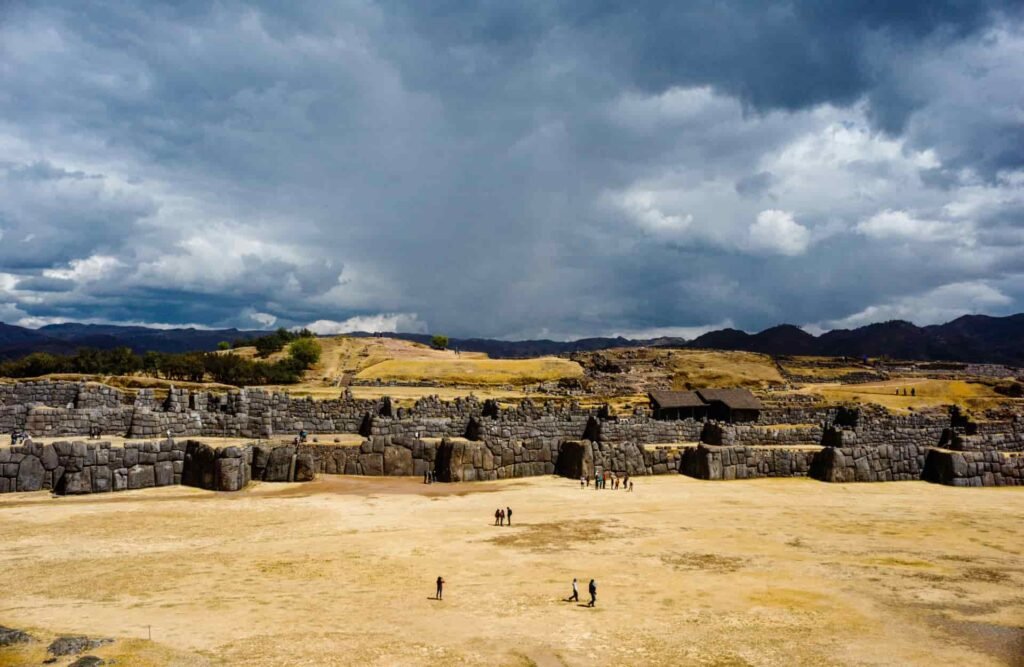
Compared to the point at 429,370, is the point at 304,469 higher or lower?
lower

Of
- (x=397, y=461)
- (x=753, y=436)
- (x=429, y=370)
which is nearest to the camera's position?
(x=397, y=461)

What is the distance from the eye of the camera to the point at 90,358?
2785 inches

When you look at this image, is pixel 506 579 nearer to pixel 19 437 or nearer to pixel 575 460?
pixel 575 460

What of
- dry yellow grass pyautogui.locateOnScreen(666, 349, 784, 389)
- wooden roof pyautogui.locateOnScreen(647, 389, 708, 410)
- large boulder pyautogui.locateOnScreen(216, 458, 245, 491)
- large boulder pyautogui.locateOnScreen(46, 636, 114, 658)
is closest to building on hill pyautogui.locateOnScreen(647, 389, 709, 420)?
wooden roof pyautogui.locateOnScreen(647, 389, 708, 410)

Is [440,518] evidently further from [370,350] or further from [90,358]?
[370,350]

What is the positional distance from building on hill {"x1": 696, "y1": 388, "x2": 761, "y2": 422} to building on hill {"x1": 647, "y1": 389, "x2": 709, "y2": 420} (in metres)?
0.62

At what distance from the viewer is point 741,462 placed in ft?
117

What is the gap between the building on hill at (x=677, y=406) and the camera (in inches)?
2272

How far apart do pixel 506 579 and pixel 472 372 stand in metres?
75.5

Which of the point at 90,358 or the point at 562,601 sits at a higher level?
the point at 90,358

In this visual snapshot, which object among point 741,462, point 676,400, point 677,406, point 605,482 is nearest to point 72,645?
point 605,482

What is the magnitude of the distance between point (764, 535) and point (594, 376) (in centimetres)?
6683

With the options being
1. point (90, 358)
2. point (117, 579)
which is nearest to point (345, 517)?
point (117, 579)

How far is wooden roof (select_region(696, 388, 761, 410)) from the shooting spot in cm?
5772
